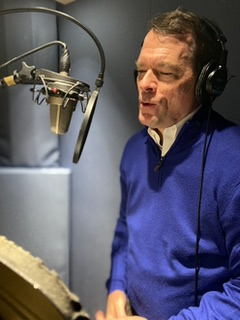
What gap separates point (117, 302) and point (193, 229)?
0.45 meters

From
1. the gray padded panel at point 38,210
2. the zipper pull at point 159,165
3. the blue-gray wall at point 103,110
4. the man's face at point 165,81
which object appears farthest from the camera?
the gray padded panel at point 38,210

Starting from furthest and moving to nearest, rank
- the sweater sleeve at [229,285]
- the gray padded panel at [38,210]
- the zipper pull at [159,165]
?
the gray padded panel at [38,210] → the zipper pull at [159,165] → the sweater sleeve at [229,285]

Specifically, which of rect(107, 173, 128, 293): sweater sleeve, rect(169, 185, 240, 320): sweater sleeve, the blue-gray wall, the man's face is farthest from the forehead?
rect(107, 173, 128, 293): sweater sleeve

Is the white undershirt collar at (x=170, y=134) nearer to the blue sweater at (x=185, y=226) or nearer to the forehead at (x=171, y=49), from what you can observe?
the blue sweater at (x=185, y=226)

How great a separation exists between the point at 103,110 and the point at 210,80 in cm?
65

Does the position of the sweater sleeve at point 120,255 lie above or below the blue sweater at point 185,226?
below

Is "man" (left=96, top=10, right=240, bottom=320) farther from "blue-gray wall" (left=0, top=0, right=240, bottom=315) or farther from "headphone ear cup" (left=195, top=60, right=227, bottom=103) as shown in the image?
"blue-gray wall" (left=0, top=0, right=240, bottom=315)

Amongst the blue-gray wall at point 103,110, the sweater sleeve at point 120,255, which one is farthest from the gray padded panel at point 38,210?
the sweater sleeve at point 120,255

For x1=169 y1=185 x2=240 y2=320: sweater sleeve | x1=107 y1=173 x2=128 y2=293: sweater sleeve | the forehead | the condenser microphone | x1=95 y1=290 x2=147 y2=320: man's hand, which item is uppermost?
the forehead

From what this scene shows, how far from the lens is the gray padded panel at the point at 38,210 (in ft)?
4.75

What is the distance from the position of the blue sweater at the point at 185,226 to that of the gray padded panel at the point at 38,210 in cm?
42

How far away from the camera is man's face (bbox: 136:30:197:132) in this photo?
1.01m

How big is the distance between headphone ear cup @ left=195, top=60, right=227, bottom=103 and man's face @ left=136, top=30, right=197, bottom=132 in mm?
42

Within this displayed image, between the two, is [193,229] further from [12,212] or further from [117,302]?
[12,212]
